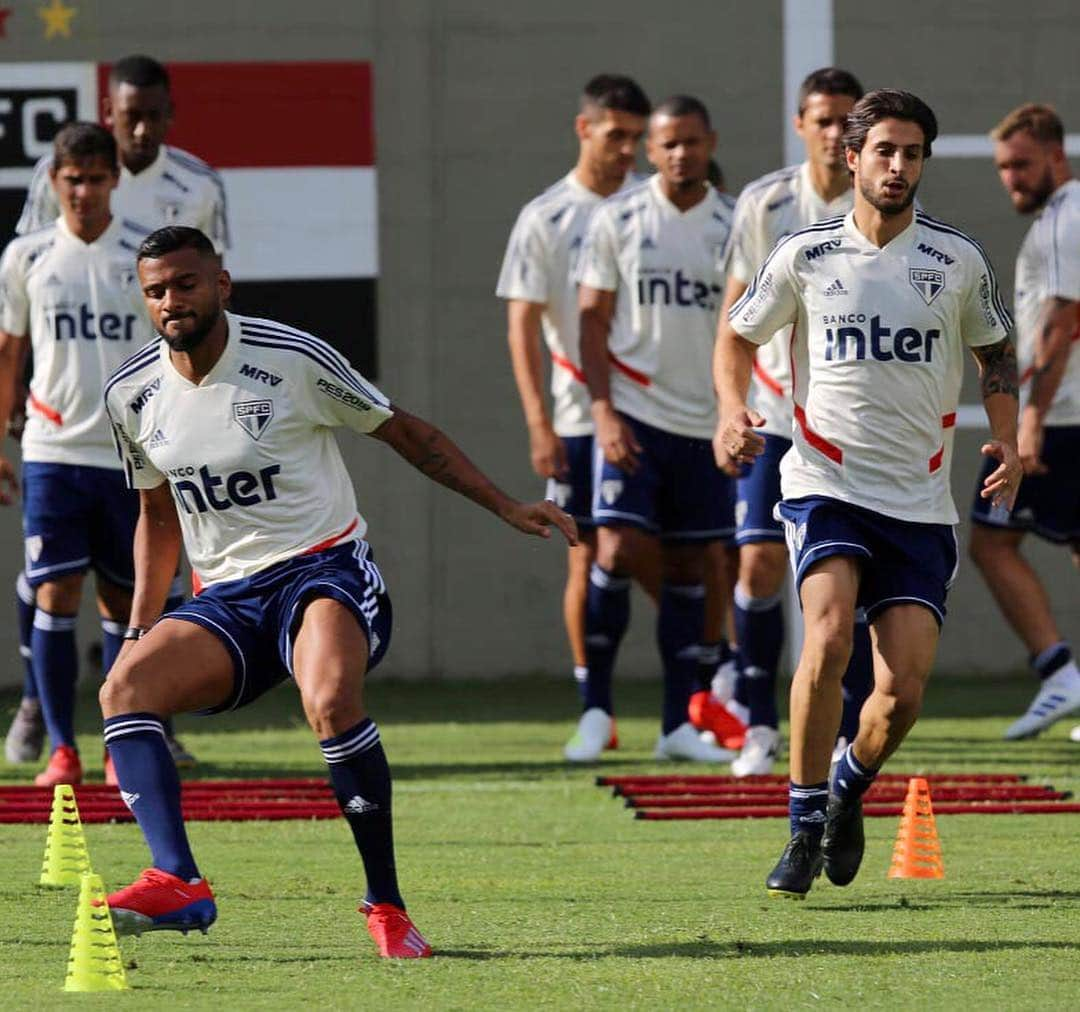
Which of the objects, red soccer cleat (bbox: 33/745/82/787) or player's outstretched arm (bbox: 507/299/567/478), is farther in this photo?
player's outstretched arm (bbox: 507/299/567/478)

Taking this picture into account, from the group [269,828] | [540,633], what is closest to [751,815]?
[269,828]

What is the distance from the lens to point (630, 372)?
31.5ft

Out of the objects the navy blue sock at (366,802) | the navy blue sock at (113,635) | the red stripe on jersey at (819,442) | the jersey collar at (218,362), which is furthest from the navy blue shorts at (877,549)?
the navy blue sock at (113,635)

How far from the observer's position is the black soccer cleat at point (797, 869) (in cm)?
614

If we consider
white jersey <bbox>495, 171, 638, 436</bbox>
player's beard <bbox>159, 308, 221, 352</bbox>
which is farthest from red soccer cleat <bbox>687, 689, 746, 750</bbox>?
player's beard <bbox>159, 308, 221, 352</bbox>

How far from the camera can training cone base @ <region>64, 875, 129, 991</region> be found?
16.2 ft

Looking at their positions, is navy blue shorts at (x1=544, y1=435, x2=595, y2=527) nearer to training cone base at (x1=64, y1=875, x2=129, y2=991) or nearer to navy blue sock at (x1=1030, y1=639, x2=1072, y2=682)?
navy blue sock at (x1=1030, y1=639, x2=1072, y2=682)

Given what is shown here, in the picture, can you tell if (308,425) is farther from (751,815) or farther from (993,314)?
(751,815)

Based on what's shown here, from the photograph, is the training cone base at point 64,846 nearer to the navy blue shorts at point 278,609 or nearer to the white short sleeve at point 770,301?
the navy blue shorts at point 278,609

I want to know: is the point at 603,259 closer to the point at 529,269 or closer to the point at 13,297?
the point at 529,269

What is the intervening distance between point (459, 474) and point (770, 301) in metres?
1.15

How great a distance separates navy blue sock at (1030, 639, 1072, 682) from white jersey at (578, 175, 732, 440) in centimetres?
180

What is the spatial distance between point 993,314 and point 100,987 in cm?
304

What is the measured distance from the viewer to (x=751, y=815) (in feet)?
25.7
